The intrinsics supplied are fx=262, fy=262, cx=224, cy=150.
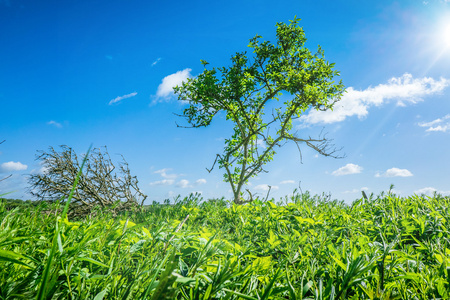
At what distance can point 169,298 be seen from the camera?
587mm

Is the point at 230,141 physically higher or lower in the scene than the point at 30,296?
higher

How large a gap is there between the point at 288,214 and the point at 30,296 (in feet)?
6.77

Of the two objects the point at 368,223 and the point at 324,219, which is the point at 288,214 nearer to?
the point at 324,219

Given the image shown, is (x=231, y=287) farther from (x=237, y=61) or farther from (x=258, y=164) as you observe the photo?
(x=237, y=61)

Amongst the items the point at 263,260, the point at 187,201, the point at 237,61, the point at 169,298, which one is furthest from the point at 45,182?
the point at 237,61

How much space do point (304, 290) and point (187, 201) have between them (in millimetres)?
2644

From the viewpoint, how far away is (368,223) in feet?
7.60

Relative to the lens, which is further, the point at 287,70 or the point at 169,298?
the point at 287,70

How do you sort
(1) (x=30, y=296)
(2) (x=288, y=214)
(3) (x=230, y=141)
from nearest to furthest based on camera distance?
1. (1) (x=30, y=296)
2. (2) (x=288, y=214)
3. (3) (x=230, y=141)

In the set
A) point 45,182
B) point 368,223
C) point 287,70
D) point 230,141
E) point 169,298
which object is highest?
point 287,70

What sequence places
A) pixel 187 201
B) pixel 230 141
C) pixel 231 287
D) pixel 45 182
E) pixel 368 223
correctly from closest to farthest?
pixel 231 287 → pixel 368 223 → pixel 187 201 → pixel 45 182 → pixel 230 141

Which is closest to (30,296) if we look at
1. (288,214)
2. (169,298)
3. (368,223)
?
(169,298)

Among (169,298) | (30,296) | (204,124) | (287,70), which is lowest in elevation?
(30,296)

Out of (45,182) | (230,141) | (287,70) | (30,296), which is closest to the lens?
(30,296)
